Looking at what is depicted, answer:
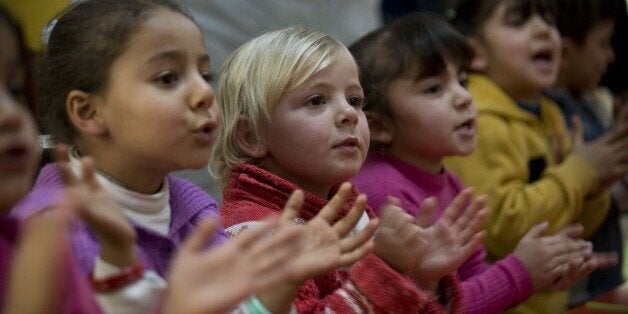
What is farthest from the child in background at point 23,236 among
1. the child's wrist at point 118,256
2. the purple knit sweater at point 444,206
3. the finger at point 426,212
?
the purple knit sweater at point 444,206

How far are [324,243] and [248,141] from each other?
512 mm

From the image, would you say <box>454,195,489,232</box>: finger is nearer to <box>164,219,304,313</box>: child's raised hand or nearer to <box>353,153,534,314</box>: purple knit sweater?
<box>353,153,534,314</box>: purple knit sweater

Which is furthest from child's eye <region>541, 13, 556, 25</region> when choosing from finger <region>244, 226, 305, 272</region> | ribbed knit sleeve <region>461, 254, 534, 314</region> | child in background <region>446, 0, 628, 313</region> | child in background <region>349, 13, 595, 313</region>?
finger <region>244, 226, 305, 272</region>

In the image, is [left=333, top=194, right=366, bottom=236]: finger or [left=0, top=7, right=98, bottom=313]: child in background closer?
[left=0, top=7, right=98, bottom=313]: child in background

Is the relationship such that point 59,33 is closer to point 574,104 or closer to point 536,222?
point 536,222

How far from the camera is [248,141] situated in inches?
63.0

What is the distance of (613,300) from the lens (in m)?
2.30

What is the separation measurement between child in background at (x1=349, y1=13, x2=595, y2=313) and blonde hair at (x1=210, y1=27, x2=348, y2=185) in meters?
0.25

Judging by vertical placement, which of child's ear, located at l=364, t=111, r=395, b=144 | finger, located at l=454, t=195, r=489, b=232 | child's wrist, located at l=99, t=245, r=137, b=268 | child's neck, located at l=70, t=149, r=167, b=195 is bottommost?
child's ear, located at l=364, t=111, r=395, b=144

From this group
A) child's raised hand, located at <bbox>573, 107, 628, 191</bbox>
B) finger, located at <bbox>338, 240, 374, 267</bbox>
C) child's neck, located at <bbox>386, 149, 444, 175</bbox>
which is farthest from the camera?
child's raised hand, located at <bbox>573, 107, 628, 191</bbox>

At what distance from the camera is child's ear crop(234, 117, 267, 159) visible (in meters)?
1.58

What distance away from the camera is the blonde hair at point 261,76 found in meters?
1.55


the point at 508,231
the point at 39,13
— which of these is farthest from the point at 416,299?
the point at 39,13

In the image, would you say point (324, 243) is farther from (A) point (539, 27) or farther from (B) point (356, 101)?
(A) point (539, 27)
